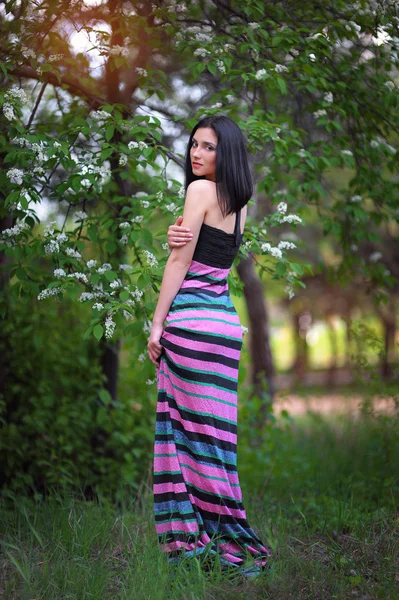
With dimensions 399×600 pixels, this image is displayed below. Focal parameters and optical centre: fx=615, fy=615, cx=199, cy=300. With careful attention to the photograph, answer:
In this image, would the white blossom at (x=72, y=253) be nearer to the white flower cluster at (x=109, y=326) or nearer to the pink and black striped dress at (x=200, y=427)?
the white flower cluster at (x=109, y=326)

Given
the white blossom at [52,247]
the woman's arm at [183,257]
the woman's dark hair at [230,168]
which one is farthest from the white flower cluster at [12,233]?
the woman's dark hair at [230,168]

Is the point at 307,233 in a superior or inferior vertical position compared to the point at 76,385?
superior

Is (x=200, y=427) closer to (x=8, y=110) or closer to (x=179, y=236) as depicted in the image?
(x=179, y=236)

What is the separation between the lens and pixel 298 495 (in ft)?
15.2

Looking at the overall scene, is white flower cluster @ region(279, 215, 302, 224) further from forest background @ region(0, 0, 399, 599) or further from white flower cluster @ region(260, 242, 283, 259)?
white flower cluster @ region(260, 242, 283, 259)

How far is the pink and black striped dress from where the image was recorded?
8.98 feet

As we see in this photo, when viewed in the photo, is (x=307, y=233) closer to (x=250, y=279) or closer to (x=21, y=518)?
(x=250, y=279)

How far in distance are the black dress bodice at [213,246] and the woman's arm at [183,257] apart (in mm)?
58

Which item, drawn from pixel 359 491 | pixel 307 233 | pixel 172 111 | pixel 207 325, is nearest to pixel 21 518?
pixel 207 325

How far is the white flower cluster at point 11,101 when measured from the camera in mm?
3049

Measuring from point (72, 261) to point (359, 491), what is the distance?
2622 mm

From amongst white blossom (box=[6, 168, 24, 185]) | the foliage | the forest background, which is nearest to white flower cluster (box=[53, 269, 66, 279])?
the forest background

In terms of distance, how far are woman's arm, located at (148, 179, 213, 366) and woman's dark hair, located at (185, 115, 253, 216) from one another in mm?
84

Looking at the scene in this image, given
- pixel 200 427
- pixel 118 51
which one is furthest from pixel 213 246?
pixel 118 51
